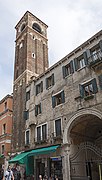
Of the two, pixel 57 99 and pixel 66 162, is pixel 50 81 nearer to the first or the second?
pixel 57 99

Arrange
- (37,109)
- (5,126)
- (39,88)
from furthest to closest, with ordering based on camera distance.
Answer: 1. (5,126)
2. (39,88)
3. (37,109)

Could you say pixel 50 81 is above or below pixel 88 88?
above

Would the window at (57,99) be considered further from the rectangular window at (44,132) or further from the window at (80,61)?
the window at (80,61)

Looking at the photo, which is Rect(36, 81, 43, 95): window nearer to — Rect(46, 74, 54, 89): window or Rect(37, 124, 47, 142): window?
Rect(46, 74, 54, 89): window

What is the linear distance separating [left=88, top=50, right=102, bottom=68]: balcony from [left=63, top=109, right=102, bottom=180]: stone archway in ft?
11.5

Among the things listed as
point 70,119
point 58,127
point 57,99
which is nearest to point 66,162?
point 58,127

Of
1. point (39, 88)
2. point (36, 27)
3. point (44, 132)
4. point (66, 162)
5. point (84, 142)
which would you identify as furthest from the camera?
point (36, 27)

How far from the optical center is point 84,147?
13953mm

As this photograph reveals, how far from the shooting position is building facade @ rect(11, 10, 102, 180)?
44.0 feet

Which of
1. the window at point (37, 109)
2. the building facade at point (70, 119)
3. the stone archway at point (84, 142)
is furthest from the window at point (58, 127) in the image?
the window at point (37, 109)

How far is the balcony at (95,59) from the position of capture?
1315cm

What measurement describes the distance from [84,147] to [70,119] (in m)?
2.46

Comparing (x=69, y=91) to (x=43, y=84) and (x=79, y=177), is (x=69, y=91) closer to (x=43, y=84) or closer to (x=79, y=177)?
(x=43, y=84)

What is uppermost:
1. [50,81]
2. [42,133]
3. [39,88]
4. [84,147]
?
[50,81]
